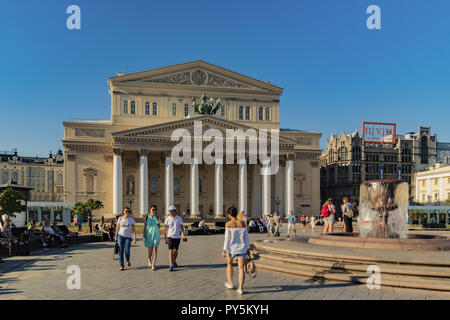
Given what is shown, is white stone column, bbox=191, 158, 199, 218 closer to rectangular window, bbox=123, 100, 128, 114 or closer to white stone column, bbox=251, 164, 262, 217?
white stone column, bbox=251, 164, 262, 217

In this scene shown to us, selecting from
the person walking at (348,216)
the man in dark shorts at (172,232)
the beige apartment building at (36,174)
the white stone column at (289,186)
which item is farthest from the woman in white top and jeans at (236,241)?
the beige apartment building at (36,174)

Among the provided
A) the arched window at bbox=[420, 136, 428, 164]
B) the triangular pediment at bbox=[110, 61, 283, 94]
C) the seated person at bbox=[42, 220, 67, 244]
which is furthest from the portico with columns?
the arched window at bbox=[420, 136, 428, 164]

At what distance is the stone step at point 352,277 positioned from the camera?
1009 cm

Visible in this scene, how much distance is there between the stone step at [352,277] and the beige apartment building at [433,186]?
7205 cm

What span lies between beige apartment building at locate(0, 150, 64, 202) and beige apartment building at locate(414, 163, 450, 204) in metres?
87.1

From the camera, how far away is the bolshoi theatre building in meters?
58.3

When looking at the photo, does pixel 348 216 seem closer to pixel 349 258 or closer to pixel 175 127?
pixel 349 258

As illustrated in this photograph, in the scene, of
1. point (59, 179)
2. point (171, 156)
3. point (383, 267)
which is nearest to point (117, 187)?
point (171, 156)

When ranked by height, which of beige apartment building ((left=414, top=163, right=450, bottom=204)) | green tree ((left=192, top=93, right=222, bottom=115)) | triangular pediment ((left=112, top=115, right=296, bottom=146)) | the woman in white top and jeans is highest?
green tree ((left=192, top=93, right=222, bottom=115))

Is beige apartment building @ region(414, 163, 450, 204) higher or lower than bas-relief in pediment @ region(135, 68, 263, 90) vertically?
lower

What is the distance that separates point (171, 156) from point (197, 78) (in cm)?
1539

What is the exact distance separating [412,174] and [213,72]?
59.2 m

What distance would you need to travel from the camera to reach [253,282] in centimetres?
1134
